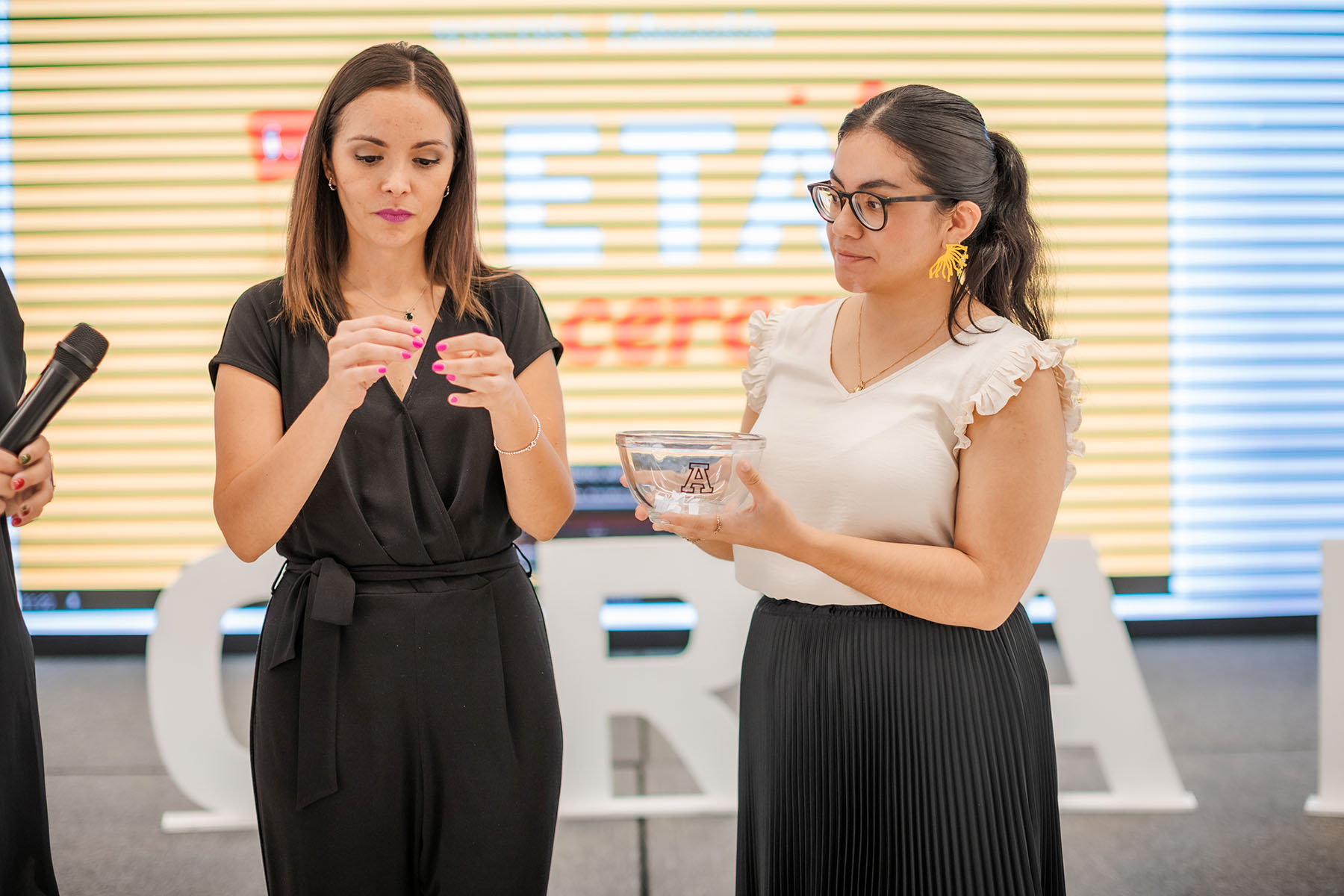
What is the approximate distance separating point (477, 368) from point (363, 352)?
146mm

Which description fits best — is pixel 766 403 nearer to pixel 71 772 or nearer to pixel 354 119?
pixel 354 119

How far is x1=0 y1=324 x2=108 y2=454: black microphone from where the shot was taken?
127 centimetres

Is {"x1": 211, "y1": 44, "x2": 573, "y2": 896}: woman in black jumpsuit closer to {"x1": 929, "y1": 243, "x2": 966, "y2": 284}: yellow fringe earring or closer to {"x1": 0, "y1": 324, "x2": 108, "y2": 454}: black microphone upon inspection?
{"x1": 0, "y1": 324, "x2": 108, "y2": 454}: black microphone

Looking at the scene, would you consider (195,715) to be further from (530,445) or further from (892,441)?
(892,441)

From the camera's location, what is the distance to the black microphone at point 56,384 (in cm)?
127

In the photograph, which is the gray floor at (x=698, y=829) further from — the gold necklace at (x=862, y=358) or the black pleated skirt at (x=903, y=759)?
the gold necklace at (x=862, y=358)

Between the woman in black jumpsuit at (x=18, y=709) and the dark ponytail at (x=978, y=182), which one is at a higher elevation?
the dark ponytail at (x=978, y=182)

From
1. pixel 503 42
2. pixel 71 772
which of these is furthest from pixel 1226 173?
pixel 71 772

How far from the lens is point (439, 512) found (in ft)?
4.86

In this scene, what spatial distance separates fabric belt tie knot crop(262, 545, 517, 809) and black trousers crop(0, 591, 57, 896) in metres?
0.33

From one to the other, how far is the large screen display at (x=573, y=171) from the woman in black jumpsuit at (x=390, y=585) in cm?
296

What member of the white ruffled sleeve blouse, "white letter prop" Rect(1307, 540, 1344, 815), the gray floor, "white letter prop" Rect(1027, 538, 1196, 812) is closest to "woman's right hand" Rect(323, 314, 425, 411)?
the white ruffled sleeve blouse

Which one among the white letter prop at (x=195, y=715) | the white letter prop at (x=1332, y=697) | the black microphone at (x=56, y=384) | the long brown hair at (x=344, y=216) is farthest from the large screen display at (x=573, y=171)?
the black microphone at (x=56, y=384)

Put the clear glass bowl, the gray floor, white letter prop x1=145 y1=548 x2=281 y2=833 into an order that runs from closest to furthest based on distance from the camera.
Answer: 1. the clear glass bowl
2. the gray floor
3. white letter prop x1=145 y1=548 x2=281 y2=833
